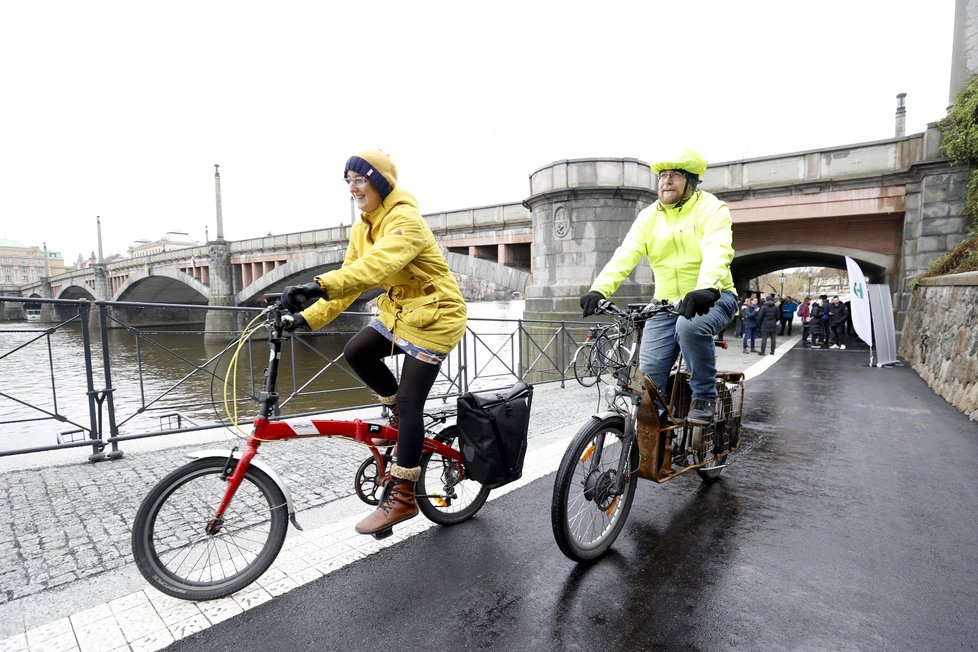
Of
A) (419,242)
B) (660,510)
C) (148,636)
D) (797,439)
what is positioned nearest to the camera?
(148,636)

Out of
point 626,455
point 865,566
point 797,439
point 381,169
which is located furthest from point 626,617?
point 797,439

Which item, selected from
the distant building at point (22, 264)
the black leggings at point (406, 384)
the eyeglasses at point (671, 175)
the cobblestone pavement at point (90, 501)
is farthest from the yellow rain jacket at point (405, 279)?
the distant building at point (22, 264)

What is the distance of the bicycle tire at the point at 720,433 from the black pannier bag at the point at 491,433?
4.46ft

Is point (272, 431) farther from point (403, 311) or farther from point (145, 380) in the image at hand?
point (145, 380)

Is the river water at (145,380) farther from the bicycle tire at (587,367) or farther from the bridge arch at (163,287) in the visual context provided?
the bridge arch at (163,287)

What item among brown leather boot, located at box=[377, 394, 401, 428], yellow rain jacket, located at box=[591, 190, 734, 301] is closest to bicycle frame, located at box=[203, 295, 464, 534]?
Answer: brown leather boot, located at box=[377, 394, 401, 428]

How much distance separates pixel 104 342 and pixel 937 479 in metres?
6.42

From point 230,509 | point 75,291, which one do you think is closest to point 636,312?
point 230,509

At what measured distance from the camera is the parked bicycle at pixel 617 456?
7.59 feet

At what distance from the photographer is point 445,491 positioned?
2770 mm

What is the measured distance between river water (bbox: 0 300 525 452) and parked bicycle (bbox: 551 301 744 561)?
61.2 inches

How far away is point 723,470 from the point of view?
3.86 meters

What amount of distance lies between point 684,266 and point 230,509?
2721mm

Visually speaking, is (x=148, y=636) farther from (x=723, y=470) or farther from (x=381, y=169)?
(x=723, y=470)
